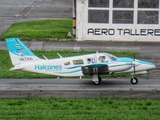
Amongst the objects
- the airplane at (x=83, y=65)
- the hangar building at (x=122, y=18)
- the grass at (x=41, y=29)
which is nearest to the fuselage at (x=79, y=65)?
the airplane at (x=83, y=65)

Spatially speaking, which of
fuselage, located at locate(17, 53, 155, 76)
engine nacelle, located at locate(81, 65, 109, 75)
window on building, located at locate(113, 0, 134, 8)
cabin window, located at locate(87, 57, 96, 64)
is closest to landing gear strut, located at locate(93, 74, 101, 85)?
engine nacelle, located at locate(81, 65, 109, 75)

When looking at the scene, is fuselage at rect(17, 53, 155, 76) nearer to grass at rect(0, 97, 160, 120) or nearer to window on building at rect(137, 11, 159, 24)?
grass at rect(0, 97, 160, 120)

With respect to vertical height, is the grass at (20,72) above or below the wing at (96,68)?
below

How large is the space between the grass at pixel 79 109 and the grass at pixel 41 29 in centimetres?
1638

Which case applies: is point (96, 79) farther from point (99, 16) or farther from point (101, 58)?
point (99, 16)

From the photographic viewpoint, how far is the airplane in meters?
29.7

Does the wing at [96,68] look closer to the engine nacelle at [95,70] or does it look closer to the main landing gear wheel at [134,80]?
the engine nacelle at [95,70]

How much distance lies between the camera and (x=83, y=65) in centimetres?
2984

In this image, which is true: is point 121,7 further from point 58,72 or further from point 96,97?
point 96,97

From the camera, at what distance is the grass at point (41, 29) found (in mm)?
42750

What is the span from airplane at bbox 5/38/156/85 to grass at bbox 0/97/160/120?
3.25 meters

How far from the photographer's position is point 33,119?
75.0 feet

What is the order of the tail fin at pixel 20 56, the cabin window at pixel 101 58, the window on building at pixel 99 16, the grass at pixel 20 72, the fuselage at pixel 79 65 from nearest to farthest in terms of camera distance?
the fuselage at pixel 79 65, the cabin window at pixel 101 58, the tail fin at pixel 20 56, the grass at pixel 20 72, the window on building at pixel 99 16

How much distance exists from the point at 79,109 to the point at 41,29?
69.4 feet
